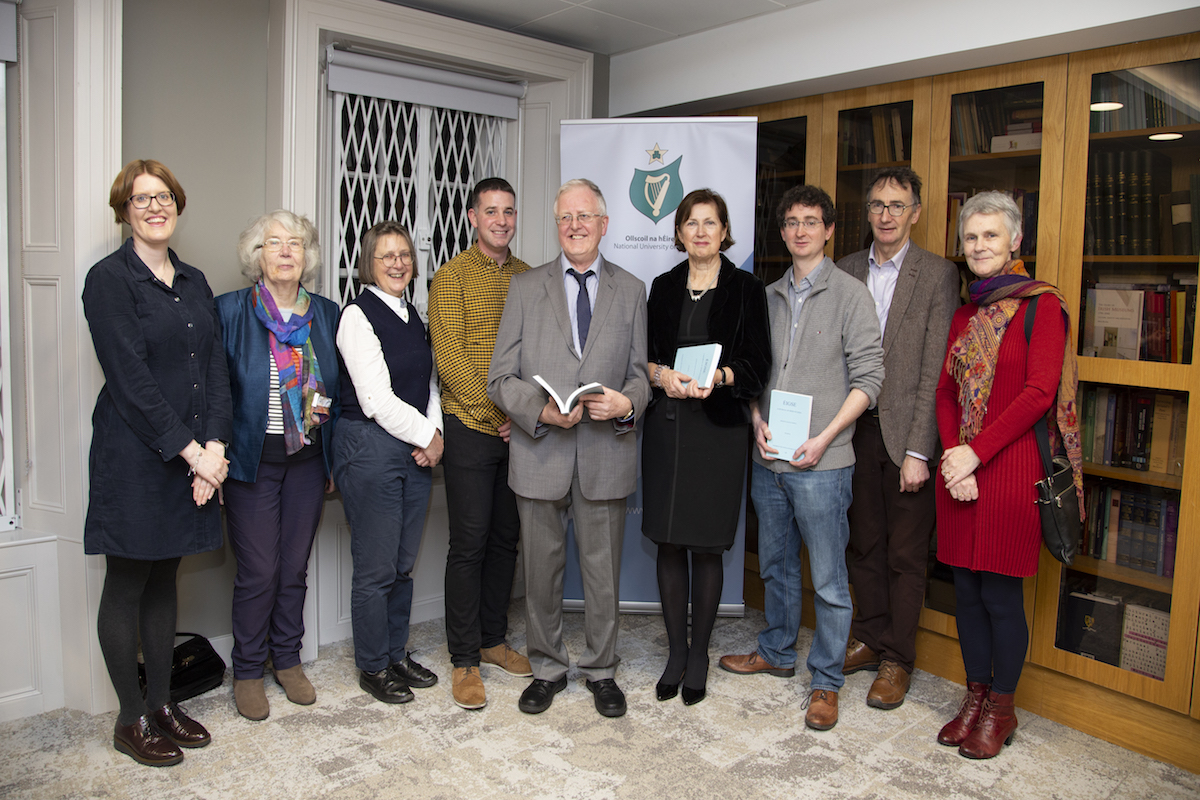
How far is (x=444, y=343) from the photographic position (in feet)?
9.62

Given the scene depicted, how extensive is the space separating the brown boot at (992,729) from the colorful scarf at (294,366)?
93.7 inches

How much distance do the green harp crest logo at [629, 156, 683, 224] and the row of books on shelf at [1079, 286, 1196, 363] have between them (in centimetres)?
162

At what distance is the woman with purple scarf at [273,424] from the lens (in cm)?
271

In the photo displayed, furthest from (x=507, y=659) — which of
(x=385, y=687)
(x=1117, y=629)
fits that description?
(x=1117, y=629)

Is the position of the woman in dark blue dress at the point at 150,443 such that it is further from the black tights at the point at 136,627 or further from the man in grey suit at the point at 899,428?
the man in grey suit at the point at 899,428

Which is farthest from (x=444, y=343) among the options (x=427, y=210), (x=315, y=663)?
(x=315, y=663)

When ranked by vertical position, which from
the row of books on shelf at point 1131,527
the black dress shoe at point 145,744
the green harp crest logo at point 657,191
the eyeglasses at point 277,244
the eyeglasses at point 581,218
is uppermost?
the green harp crest logo at point 657,191

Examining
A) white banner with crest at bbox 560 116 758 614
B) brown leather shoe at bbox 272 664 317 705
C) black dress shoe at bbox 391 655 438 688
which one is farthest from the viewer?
white banner with crest at bbox 560 116 758 614

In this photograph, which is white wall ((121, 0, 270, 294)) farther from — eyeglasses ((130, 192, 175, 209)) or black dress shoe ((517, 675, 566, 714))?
black dress shoe ((517, 675, 566, 714))

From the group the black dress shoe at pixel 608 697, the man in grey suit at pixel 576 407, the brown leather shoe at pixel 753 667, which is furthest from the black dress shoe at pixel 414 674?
the brown leather shoe at pixel 753 667

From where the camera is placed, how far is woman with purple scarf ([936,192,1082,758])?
98.7 inches

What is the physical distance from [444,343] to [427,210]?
3.83ft

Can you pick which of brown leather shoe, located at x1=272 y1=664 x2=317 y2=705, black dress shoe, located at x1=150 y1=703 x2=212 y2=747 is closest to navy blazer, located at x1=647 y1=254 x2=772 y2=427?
brown leather shoe, located at x1=272 y1=664 x2=317 y2=705

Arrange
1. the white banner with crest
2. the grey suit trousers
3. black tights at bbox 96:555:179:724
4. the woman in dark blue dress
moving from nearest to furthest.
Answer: the woman in dark blue dress → black tights at bbox 96:555:179:724 → the grey suit trousers → the white banner with crest
